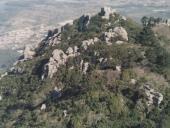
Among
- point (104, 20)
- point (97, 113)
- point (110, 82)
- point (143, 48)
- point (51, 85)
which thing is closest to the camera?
point (97, 113)

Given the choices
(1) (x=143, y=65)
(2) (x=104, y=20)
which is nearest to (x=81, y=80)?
(1) (x=143, y=65)

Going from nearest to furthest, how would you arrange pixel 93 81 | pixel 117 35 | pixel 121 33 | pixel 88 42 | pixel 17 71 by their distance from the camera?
pixel 93 81
pixel 88 42
pixel 117 35
pixel 121 33
pixel 17 71

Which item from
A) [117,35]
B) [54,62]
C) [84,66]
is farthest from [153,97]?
[117,35]

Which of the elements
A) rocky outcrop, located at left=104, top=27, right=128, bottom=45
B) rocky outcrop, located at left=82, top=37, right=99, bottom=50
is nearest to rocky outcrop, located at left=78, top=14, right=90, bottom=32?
rocky outcrop, located at left=104, top=27, right=128, bottom=45

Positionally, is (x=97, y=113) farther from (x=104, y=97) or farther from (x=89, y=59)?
(x=89, y=59)

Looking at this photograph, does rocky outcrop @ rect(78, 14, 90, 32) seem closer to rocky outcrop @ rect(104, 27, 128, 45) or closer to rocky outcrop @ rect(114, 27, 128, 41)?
rocky outcrop @ rect(104, 27, 128, 45)

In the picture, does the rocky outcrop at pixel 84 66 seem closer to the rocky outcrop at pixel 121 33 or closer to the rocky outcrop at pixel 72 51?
the rocky outcrop at pixel 72 51

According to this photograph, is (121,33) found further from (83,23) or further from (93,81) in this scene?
(93,81)
